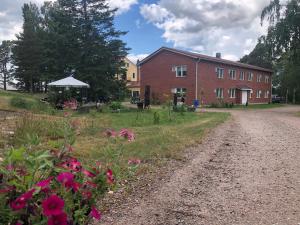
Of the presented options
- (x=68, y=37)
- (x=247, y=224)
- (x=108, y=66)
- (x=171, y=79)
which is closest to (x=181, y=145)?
(x=247, y=224)

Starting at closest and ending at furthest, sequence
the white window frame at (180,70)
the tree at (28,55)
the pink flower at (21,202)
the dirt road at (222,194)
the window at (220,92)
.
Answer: the pink flower at (21,202) → the dirt road at (222,194) → the white window frame at (180,70) → the window at (220,92) → the tree at (28,55)

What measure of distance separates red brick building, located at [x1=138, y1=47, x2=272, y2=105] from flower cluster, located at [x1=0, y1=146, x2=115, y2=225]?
107 ft

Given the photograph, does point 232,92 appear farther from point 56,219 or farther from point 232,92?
point 56,219

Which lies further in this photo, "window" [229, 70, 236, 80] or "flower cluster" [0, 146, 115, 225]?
"window" [229, 70, 236, 80]

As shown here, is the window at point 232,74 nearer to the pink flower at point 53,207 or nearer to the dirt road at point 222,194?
the dirt road at point 222,194

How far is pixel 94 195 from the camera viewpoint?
2.40 meters

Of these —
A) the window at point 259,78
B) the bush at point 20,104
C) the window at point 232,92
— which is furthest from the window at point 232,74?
the bush at point 20,104

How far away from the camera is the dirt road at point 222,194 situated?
4.11 meters

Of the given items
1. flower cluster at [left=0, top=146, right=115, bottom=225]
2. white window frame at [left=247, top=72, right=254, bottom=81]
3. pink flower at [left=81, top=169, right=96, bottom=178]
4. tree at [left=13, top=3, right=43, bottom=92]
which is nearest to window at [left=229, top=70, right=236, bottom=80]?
white window frame at [left=247, top=72, right=254, bottom=81]

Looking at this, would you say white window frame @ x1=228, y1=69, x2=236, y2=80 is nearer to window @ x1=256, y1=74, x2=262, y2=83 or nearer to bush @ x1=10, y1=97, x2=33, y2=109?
window @ x1=256, y1=74, x2=262, y2=83

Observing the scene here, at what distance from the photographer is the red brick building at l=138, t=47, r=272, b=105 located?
3841 cm

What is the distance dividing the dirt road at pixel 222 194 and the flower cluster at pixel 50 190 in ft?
5.32

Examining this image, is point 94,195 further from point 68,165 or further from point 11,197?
point 11,197

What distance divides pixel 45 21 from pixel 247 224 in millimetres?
62593
